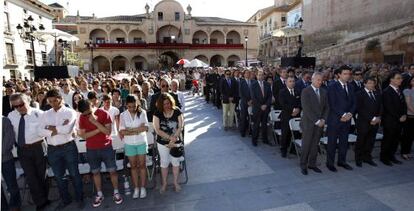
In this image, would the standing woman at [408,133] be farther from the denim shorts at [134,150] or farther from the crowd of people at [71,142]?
the denim shorts at [134,150]

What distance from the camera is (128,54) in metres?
41.8

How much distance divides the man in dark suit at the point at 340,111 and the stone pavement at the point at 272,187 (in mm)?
490

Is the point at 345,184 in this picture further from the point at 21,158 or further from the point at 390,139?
the point at 21,158

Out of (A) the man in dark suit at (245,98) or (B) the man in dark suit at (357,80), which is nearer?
(B) the man in dark suit at (357,80)

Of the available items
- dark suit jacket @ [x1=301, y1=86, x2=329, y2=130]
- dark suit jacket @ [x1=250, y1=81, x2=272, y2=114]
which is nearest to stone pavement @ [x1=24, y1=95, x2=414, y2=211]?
dark suit jacket @ [x1=301, y1=86, x2=329, y2=130]

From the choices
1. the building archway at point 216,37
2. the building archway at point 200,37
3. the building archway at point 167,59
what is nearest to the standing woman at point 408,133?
the building archway at point 167,59

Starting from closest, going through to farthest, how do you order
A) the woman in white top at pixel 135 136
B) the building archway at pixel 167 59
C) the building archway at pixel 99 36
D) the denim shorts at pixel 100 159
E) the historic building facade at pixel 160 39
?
1. the denim shorts at pixel 100 159
2. the woman in white top at pixel 135 136
3. the historic building facade at pixel 160 39
4. the building archway at pixel 167 59
5. the building archway at pixel 99 36

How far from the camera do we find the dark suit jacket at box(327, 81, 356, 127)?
5.37 metres

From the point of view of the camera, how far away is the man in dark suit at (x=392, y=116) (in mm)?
5609

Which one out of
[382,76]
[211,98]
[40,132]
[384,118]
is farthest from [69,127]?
[211,98]

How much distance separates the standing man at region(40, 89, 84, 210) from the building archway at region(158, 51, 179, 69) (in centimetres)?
4005

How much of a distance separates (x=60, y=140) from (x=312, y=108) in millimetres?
4207

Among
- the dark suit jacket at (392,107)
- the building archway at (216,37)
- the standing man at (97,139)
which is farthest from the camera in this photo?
→ the building archway at (216,37)

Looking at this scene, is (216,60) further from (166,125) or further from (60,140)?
(60,140)
